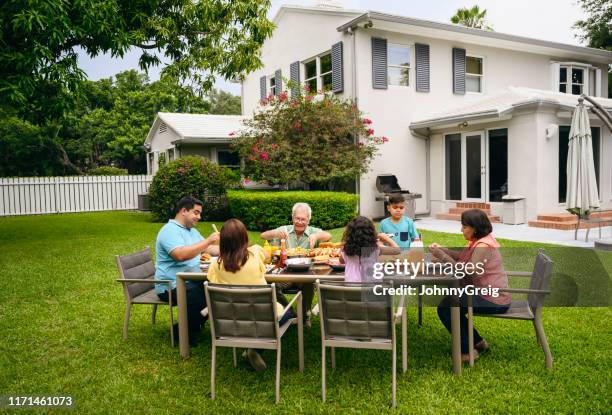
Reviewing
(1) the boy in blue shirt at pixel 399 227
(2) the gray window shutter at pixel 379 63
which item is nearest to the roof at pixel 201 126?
(2) the gray window shutter at pixel 379 63

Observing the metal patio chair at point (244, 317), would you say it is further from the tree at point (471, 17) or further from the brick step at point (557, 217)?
the tree at point (471, 17)

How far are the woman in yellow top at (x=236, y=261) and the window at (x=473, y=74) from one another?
13.9m

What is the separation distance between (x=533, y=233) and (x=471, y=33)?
23.0 ft

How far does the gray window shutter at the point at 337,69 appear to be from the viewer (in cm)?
1437

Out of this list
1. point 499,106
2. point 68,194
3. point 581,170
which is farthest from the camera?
point 68,194

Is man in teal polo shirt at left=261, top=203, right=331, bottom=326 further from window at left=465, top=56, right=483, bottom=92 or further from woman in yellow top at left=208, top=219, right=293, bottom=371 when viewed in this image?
window at left=465, top=56, right=483, bottom=92

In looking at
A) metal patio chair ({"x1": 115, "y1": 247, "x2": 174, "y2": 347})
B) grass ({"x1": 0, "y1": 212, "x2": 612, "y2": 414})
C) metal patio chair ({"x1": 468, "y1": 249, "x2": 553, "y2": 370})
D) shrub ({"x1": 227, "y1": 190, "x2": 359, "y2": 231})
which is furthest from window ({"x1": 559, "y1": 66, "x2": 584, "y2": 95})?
metal patio chair ({"x1": 115, "y1": 247, "x2": 174, "y2": 347})

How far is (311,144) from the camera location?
1300cm

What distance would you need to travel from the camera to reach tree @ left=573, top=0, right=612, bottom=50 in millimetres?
23484

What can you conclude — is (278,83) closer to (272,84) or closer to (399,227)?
(272,84)

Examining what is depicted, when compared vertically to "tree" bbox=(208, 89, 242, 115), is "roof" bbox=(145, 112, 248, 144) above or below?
below

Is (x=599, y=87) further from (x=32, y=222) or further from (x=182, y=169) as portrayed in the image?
(x=32, y=222)

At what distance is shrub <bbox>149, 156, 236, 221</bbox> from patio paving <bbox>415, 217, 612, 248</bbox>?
587 centimetres

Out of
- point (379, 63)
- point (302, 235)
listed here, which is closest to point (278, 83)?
point (379, 63)
